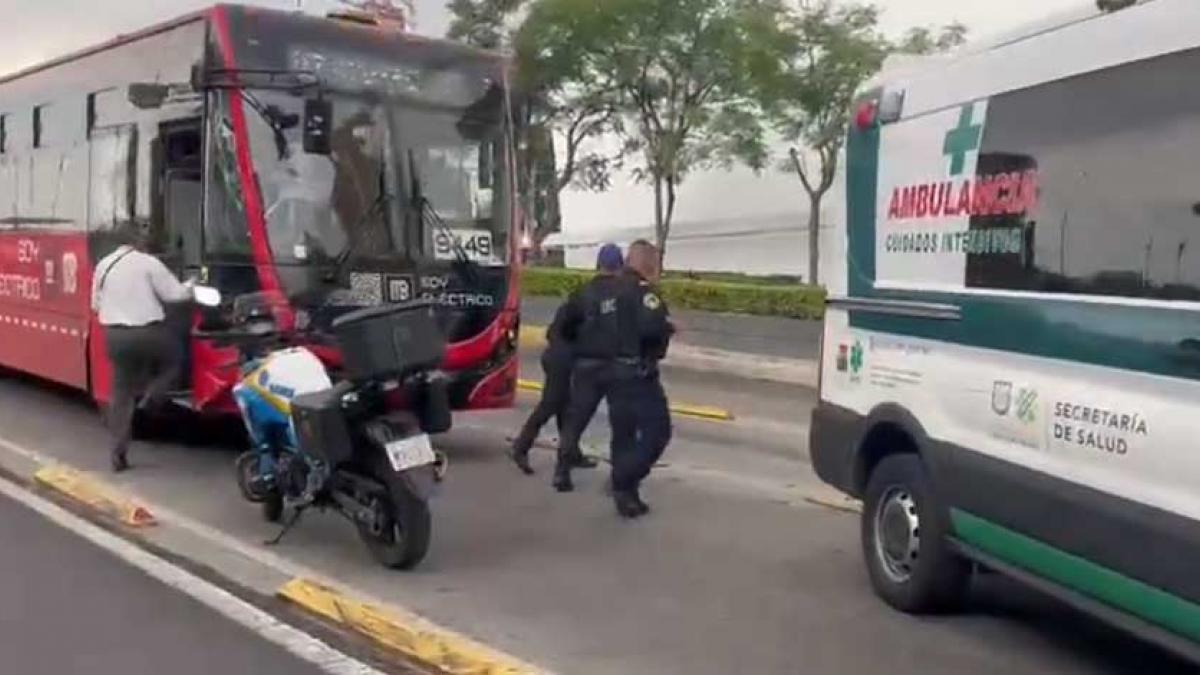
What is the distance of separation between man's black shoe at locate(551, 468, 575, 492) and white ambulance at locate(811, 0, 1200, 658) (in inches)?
123

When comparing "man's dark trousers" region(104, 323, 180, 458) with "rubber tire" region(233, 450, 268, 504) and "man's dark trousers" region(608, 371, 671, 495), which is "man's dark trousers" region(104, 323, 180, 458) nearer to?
"rubber tire" region(233, 450, 268, 504)

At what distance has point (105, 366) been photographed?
1332 cm

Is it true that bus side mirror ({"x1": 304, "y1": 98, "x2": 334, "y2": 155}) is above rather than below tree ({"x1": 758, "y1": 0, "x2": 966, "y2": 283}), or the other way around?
below

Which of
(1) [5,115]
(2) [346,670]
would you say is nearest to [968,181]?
(2) [346,670]

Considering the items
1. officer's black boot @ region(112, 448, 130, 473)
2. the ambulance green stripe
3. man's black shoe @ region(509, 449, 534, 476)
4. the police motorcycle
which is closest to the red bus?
officer's black boot @ region(112, 448, 130, 473)

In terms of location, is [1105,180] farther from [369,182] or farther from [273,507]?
[369,182]

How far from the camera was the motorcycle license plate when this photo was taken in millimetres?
8047

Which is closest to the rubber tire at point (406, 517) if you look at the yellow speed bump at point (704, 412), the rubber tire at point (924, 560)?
the rubber tire at point (924, 560)

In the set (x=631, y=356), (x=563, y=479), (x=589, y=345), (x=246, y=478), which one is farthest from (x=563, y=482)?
(x=246, y=478)

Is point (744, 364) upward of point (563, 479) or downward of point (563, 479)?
upward

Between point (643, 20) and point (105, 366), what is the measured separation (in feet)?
49.3

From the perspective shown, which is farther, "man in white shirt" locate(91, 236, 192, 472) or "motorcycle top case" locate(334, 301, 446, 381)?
"man in white shirt" locate(91, 236, 192, 472)

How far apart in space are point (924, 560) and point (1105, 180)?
2.00 metres

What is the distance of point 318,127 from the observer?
11.8 metres
